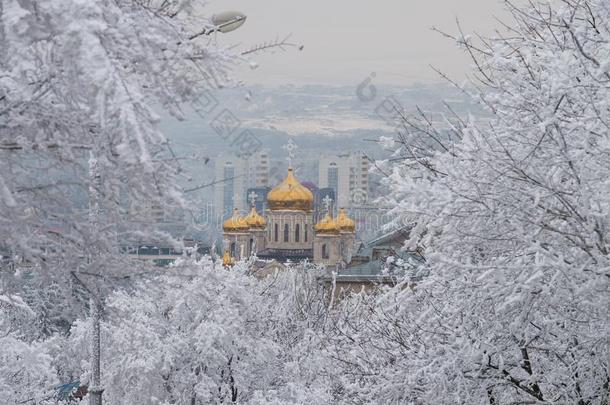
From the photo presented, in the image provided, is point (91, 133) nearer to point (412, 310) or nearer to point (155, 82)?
point (155, 82)

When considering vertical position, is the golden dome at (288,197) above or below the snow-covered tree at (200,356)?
below

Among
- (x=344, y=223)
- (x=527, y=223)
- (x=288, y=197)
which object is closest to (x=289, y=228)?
(x=288, y=197)

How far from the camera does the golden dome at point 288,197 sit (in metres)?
133

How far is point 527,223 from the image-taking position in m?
9.23

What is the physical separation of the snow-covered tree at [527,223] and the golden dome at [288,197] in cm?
12150

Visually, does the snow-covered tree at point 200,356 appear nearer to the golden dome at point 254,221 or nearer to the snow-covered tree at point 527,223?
the snow-covered tree at point 527,223

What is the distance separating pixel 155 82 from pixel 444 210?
335 cm

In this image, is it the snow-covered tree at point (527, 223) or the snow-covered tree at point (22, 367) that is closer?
the snow-covered tree at point (527, 223)

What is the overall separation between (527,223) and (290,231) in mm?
126598

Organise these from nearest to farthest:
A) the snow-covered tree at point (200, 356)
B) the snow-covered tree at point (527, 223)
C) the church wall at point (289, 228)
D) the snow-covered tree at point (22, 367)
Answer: the snow-covered tree at point (527, 223) → the snow-covered tree at point (22, 367) → the snow-covered tree at point (200, 356) → the church wall at point (289, 228)

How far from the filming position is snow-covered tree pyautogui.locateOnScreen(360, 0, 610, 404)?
29.1ft

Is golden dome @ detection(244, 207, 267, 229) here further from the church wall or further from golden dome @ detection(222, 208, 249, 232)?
golden dome @ detection(222, 208, 249, 232)

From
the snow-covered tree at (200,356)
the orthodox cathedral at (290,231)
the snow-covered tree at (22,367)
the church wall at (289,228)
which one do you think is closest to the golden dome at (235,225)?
the orthodox cathedral at (290,231)

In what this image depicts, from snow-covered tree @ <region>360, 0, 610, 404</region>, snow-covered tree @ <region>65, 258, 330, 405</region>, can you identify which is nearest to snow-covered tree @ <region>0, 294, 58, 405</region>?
snow-covered tree @ <region>65, 258, 330, 405</region>
